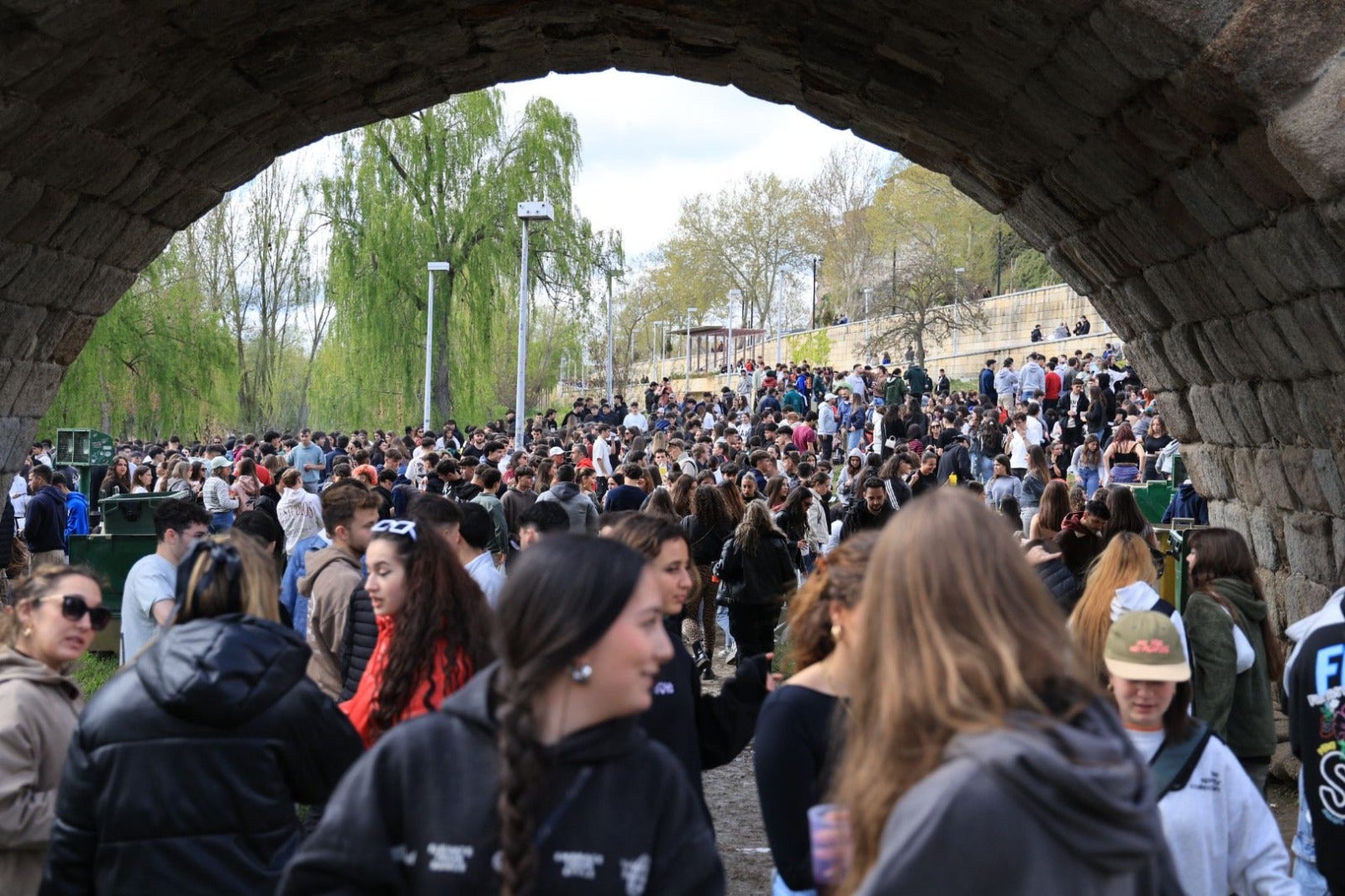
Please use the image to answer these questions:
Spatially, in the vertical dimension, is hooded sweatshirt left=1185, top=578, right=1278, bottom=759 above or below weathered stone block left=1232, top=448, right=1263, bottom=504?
below

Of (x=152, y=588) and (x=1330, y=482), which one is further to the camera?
(x=1330, y=482)

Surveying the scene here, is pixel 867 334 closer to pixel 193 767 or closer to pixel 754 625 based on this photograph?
pixel 754 625

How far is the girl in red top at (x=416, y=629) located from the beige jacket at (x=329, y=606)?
126 cm

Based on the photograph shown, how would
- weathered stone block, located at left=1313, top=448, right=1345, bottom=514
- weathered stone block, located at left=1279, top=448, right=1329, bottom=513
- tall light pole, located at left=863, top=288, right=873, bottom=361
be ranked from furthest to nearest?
1. tall light pole, located at left=863, top=288, right=873, bottom=361
2. weathered stone block, located at left=1279, top=448, right=1329, bottom=513
3. weathered stone block, located at left=1313, top=448, right=1345, bottom=514

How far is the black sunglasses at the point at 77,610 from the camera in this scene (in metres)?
3.81

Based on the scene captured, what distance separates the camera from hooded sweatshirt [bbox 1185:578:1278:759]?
5.35 m

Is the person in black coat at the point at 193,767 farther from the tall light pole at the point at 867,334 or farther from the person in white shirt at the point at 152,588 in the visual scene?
the tall light pole at the point at 867,334

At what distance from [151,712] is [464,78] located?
22.8ft

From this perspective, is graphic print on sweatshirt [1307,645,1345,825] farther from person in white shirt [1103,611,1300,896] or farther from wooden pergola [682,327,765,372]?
wooden pergola [682,327,765,372]

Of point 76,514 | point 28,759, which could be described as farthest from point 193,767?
point 76,514

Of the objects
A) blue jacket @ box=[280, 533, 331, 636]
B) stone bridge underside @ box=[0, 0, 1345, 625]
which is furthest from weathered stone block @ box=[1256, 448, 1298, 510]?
blue jacket @ box=[280, 533, 331, 636]

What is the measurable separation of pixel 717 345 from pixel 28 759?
67.8 metres

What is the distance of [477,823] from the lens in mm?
2158

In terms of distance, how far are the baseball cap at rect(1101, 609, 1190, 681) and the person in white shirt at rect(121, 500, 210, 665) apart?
3.97m
